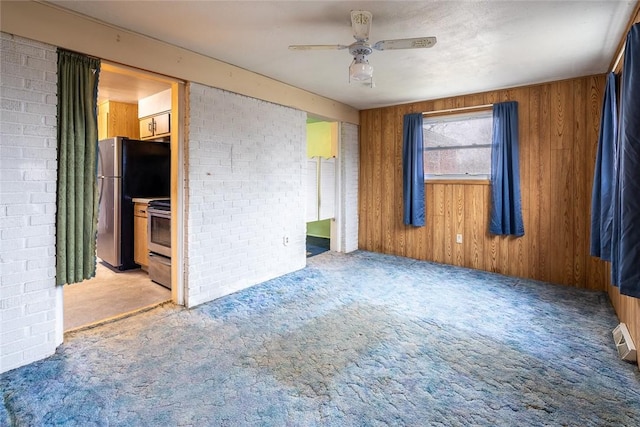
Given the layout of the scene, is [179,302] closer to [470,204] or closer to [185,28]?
[185,28]

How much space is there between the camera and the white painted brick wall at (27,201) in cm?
205

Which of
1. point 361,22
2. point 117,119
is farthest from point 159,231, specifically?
point 361,22

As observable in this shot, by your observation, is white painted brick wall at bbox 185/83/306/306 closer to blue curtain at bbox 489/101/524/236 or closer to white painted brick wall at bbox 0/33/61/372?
white painted brick wall at bbox 0/33/61/372

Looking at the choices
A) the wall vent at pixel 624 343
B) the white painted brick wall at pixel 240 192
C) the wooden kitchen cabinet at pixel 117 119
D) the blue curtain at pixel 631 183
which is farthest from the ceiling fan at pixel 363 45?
the wooden kitchen cabinet at pixel 117 119

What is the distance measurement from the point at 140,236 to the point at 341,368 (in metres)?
3.22

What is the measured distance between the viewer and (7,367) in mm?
2049

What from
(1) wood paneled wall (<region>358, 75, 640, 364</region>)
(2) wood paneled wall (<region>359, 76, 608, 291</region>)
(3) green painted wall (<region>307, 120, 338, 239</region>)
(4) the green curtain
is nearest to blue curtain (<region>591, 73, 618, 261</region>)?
(1) wood paneled wall (<region>358, 75, 640, 364</region>)

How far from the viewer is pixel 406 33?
2.65m

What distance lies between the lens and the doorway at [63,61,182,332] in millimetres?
2904

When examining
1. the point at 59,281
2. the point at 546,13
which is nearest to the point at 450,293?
the point at 546,13

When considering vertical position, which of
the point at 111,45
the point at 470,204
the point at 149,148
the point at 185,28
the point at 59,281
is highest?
the point at 185,28

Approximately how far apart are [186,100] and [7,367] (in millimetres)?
2346

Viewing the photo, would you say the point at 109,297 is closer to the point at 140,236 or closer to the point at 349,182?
the point at 140,236

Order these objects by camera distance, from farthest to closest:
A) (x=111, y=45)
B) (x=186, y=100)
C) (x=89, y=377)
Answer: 1. (x=186, y=100)
2. (x=111, y=45)
3. (x=89, y=377)
